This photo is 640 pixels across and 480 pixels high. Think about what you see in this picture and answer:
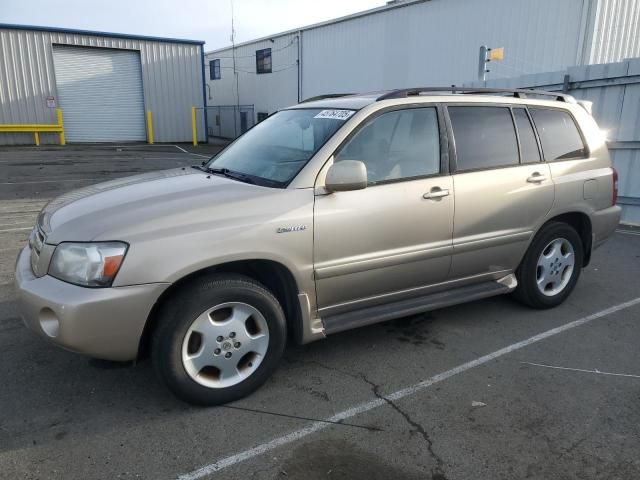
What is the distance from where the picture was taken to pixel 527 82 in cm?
980

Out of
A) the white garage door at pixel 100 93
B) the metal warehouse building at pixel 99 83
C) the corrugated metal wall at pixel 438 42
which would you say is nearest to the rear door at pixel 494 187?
the corrugated metal wall at pixel 438 42

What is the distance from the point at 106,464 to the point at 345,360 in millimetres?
1685

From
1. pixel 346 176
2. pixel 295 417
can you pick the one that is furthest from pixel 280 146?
pixel 295 417

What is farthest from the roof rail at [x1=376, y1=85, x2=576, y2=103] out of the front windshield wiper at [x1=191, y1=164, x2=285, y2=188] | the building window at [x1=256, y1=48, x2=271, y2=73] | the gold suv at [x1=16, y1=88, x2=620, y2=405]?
the building window at [x1=256, y1=48, x2=271, y2=73]

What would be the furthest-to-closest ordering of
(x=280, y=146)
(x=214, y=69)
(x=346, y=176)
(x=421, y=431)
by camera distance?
(x=214, y=69) < (x=280, y=146) < (x=346, y=176) < (x=421, y=431)

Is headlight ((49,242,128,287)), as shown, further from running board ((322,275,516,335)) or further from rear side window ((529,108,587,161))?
rear side window ((529,108,587,161))

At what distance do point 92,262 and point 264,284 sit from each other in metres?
1.06

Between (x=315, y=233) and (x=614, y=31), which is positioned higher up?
(x=614, y=31)

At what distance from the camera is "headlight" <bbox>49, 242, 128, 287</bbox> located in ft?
8.66

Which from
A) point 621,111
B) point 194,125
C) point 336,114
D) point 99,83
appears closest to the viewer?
point 336,114

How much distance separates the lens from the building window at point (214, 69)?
111ft

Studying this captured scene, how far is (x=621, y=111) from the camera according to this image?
825 centimetres

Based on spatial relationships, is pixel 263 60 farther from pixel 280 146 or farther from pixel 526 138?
pixel 280 146

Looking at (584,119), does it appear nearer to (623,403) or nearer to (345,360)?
(623,403)
